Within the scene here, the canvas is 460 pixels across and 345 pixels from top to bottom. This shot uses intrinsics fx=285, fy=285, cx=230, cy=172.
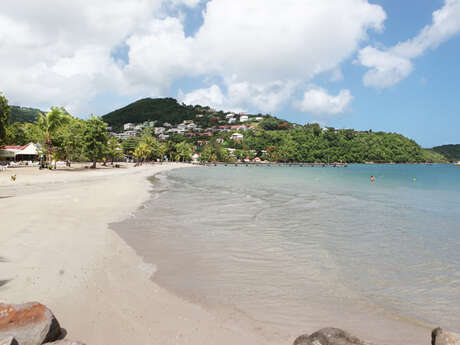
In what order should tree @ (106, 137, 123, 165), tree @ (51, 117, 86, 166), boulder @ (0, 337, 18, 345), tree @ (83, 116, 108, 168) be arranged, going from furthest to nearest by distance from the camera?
1. tree @ (106, 137, 123, 165)
2. tree @ (83, 116, 108, 168)
3. tree @ (51, 117, 86, 166)
4. boulder @ (0, 337, 18, 345)

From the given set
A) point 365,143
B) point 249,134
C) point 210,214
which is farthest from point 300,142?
point 210,214

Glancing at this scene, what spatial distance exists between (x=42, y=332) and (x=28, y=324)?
0.20 m

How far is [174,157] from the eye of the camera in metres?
120

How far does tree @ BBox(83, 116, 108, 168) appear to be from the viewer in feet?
155

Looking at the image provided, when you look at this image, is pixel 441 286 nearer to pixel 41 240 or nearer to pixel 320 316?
pixel 320 316

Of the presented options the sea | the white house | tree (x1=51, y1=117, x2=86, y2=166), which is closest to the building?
tree (x1=51, y1=117, x2=86, y2=166)

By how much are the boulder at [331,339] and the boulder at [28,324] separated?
2.99m

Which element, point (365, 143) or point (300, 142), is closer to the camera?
point (300, 142)

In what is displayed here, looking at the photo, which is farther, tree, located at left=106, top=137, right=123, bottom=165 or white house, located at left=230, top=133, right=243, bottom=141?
white house, located at left=230, top=133, right=243, bottom=141

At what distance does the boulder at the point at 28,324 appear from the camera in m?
3.26

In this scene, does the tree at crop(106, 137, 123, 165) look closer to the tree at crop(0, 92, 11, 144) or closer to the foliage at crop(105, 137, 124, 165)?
the foliage at crop(105, 137, 124, 165)

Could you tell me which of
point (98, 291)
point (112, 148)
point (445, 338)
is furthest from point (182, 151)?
point (445, 338)

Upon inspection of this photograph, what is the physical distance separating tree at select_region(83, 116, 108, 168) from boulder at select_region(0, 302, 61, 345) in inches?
1909

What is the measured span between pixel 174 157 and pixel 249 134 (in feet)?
224
